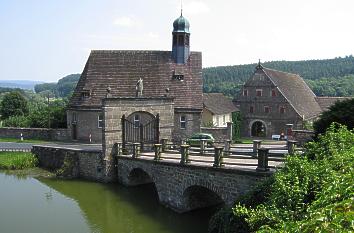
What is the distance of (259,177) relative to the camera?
15.2 meters

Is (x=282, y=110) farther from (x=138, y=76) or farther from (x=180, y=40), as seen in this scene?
(x=138, y=76)

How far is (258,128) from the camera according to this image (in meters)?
50.8

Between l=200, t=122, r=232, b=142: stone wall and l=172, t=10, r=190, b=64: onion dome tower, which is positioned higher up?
l=172, t=10, r=190, b=64: onion dome tower

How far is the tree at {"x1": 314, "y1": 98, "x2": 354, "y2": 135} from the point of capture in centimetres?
1656

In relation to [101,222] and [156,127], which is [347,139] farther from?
[156,127]

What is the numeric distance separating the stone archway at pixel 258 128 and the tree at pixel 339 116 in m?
31.9

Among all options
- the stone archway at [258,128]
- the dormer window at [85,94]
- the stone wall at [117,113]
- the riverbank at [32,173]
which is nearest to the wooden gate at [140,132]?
the stone wall at [117,113]

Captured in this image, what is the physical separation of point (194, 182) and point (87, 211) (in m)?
5.68

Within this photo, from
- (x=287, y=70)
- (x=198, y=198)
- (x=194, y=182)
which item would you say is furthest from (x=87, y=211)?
(x=287, y=70)

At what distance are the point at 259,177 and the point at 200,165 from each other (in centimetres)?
315

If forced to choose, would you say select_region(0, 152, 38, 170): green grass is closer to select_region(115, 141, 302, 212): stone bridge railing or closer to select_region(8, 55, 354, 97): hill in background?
select_region(115, 141, 302, 212): stone bridge railing

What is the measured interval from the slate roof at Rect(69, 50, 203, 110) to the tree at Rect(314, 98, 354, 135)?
17.4m

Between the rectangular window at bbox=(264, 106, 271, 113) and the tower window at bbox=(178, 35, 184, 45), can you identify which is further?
the rectangular window at bbox=(264, 106, 271, 113)

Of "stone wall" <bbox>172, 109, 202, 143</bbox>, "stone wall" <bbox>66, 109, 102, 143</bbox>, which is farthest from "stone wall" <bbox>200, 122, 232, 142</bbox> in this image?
"stone wall" <bbox>66, 109, 102, 143</bbox>
